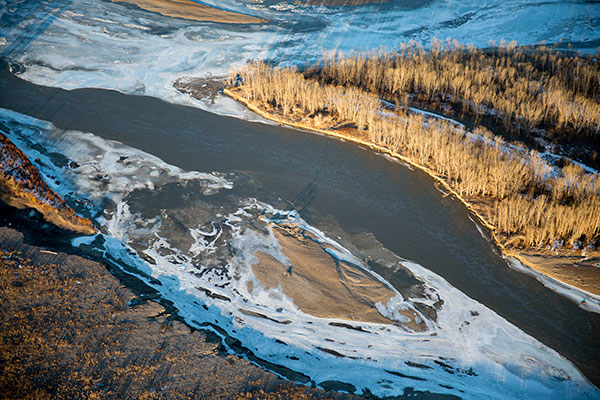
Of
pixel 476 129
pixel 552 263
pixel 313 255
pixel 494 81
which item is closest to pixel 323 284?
pixel 313 255

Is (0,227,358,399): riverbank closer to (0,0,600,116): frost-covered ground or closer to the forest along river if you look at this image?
the forest along river

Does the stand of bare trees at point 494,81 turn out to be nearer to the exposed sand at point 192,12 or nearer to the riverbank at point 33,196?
the exposed sand at point 192,12

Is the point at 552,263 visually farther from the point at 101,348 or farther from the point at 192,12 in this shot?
the point at 192,12

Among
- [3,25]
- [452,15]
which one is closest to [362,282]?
[452,15]

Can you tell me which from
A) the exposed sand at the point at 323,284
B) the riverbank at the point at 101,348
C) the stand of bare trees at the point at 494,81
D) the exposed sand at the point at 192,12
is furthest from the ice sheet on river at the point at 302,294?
the exposed sand at the point at 192,12

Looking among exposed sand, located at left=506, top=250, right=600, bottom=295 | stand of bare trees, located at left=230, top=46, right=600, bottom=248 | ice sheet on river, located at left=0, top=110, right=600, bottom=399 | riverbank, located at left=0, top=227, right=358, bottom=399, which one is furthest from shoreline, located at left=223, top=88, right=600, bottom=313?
riverbank, located at left=0, top=227, right=358, bottom=399

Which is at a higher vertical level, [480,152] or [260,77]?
[260,77]

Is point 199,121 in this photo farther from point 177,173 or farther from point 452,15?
point 452,15
